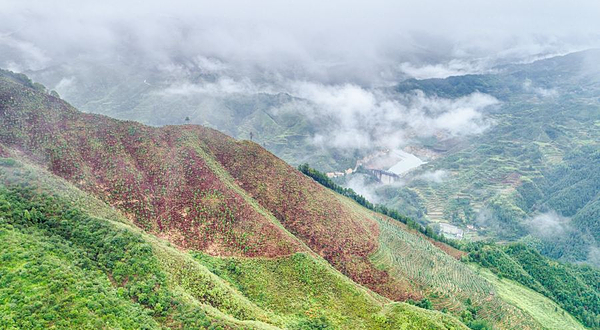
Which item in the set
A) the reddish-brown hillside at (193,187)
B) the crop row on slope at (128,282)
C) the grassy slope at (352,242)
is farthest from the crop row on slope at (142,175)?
the grassy slope at (352,242)

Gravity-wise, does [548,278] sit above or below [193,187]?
above

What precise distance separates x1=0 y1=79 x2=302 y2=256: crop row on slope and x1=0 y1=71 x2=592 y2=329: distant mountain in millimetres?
276

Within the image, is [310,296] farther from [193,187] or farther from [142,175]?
[142,175]

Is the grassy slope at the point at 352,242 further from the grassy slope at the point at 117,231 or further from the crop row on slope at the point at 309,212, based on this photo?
the grassy slope at the point at 117,231

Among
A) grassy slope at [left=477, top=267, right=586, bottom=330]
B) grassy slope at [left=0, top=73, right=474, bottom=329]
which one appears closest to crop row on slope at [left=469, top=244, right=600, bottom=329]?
grassy slope at [left=477, top=267, right=586, bottom=330]

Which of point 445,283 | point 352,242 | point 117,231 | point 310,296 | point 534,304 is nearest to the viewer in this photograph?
point 117,231

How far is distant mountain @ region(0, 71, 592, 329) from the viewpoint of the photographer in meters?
43.2

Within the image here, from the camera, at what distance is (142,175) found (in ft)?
248

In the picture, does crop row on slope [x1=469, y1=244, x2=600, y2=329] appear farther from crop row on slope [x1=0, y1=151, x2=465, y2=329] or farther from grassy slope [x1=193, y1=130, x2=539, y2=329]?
crop row on slope [x1=0, y1=151, x2=465, y2=329]

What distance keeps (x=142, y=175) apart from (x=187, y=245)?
19.3 metres

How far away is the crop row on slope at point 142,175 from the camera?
68.5m

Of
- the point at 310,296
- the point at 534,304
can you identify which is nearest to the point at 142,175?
the point at 310,296

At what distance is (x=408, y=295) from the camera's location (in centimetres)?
7812

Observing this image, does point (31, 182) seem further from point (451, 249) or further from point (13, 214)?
point (451, 249)
